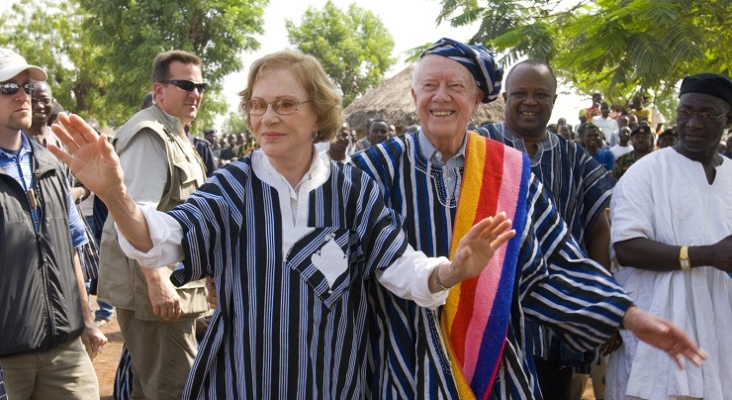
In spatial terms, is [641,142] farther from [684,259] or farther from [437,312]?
[437,312]

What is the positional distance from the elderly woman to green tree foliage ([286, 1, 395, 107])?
159 ft

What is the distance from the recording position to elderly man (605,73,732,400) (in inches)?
143

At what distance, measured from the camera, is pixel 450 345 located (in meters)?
2.89

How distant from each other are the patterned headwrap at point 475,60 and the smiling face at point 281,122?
0.60 meters

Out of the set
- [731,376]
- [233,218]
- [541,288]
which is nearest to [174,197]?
[233,218]

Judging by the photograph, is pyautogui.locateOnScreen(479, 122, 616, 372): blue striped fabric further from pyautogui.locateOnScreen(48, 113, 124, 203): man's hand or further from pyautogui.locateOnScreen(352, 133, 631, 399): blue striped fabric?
pyautogui.locateOnScreen(48, 113, 124, 203): man's hand

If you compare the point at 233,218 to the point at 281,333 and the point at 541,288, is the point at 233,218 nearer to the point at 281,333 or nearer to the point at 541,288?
the point at 281,333

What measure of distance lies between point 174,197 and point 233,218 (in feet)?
6.74

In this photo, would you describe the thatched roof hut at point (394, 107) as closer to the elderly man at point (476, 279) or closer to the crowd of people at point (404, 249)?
the crowd of people at point (404, 249)

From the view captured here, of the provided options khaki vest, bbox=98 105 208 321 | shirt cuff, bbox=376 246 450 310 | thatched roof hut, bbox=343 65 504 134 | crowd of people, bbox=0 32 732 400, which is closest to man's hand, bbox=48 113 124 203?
crowd of people, bbox=0 32 732 400

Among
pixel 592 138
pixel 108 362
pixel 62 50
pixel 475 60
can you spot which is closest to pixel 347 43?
pixel 62 50

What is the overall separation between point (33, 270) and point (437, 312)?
2.01 m

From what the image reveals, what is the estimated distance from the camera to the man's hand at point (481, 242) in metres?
2.49

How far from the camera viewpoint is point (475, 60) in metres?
A: 3.07
